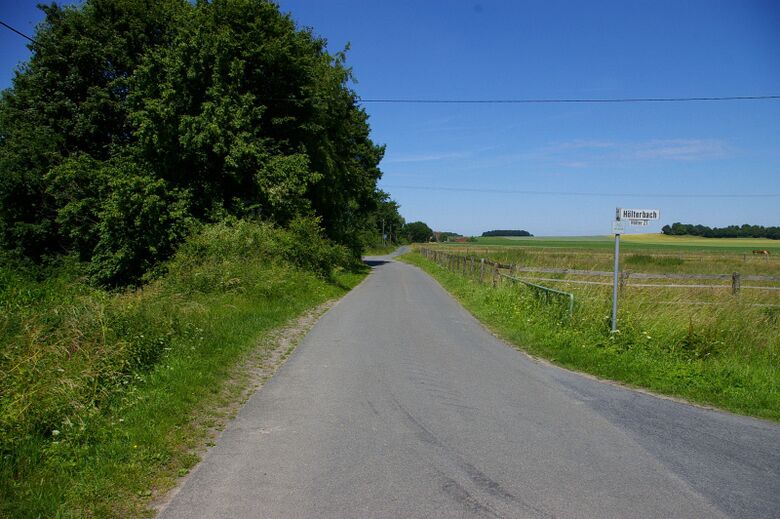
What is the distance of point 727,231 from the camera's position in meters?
102

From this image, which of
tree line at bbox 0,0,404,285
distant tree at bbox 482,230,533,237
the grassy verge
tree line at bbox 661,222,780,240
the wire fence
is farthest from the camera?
distant tree at bbox 482,230,533,237

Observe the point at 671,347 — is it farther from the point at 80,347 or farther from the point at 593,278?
the point at 593,278

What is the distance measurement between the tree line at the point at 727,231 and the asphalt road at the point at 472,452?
10765 cm

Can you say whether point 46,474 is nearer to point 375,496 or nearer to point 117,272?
point 375,496

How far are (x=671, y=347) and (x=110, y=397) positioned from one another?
27.8 ft

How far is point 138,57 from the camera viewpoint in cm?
2886

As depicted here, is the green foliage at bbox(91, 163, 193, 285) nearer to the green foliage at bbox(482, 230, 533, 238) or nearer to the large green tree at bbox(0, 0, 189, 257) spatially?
the large green tree at bbox(0, 0, 189, 257)

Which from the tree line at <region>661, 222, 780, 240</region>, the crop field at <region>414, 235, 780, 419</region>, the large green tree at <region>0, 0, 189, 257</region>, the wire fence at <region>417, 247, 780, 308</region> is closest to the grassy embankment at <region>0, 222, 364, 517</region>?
the crop field at <region>414, 235, 780, 419</region>

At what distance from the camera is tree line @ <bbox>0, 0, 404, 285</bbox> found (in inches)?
851

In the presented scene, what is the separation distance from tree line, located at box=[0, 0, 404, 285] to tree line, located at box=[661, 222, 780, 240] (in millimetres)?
94037

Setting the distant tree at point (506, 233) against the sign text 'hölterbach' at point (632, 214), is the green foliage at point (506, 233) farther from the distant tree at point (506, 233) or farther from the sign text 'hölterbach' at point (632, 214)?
the sign text 'hölterbach' at point (632, 214)

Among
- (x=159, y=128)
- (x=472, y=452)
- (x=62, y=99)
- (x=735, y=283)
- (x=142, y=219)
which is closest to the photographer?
(x=472, y=452)

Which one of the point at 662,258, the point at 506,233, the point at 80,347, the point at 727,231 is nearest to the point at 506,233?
the point at 506,233

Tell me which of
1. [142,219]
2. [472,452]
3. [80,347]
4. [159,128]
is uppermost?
[159,128]
